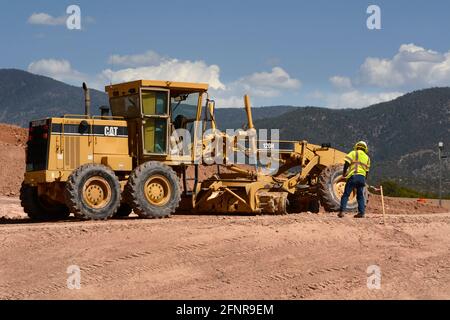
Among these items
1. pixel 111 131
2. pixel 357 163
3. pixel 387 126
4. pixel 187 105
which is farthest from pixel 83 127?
pixel 387 126

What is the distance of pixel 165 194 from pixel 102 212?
1624mm

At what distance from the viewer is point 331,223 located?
15.4 m

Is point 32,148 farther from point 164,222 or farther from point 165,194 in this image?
point 164,222

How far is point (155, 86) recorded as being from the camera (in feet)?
59.6

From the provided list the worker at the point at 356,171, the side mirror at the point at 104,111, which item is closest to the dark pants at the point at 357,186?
the worker at the point at 356,171

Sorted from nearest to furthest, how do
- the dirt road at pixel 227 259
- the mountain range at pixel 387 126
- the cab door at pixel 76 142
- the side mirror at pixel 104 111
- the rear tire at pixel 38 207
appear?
the dirt road at pixel 227 259 → the cab door at pixel 76 142 → the side mirror at pixel 104 111 → the rear tire at pixel 38 207 → the mountain range at pixel 387 126

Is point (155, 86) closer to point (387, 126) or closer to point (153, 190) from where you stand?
point (153, 190)

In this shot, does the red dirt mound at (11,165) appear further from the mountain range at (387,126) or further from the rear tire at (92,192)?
the mountain range at (387,126)

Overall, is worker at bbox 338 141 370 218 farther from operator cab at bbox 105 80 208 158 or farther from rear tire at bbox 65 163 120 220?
rear tire at bbox 65 163 120 220

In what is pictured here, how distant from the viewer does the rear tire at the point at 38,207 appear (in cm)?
1842

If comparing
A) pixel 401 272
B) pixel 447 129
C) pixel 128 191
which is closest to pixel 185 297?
pixel 401 272

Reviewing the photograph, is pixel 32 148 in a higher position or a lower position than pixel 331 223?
higher

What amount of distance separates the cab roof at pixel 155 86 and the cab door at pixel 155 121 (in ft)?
0.47

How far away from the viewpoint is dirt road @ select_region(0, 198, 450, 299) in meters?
11.9
